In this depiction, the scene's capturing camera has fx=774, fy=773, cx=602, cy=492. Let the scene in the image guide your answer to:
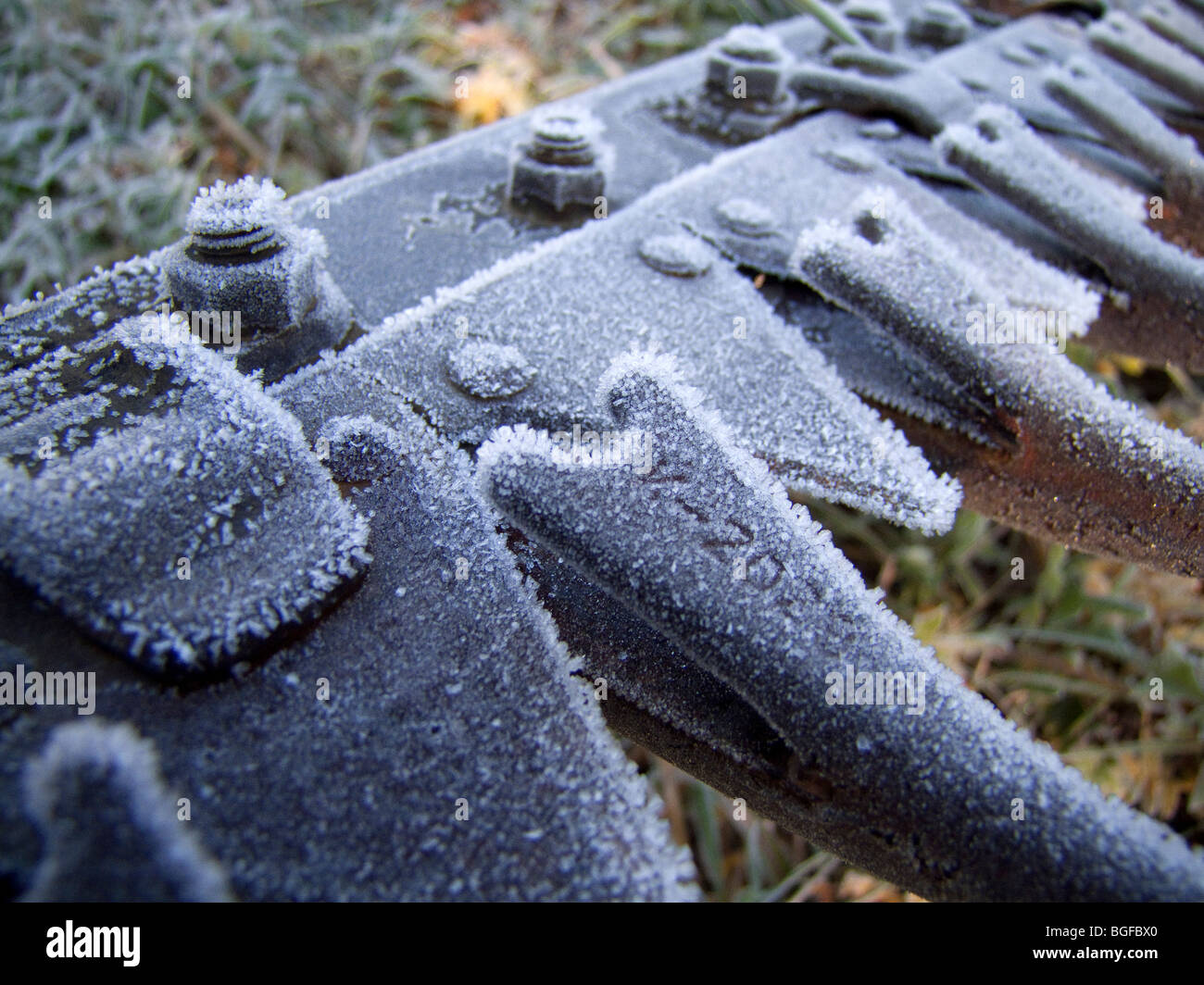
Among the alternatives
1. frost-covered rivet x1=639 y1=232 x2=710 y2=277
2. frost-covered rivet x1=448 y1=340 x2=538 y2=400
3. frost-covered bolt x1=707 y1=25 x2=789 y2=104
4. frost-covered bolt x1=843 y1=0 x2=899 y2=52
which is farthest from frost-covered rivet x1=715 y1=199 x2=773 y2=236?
frost-covered bolt x1=843 y1=0 x2=899 y2=52

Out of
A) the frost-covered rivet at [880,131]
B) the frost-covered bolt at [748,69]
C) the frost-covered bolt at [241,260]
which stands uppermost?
the frost-covered bolt at [748,69]

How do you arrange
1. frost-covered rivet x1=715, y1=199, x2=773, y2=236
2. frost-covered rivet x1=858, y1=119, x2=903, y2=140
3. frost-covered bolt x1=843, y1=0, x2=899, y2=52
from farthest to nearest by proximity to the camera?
frost-covered bolt x1=843, y1=0, x2=899, y2=52, frost-covered rivet x1=858, y1=119, x2=903, y2=140, frost-covered rivet x1=715, y1=199, x2=773, y2=236

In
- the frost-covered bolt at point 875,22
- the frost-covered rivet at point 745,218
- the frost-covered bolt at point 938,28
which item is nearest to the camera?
the frost-covered rivet at point 745,218

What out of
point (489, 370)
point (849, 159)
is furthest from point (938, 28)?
point (489, 370)

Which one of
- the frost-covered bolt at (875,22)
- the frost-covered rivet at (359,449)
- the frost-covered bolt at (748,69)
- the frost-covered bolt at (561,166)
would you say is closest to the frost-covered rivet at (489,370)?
the frost-covered rivet at (359,449)

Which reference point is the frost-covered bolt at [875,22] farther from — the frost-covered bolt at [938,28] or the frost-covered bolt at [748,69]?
the frost-covered bolt at [748,69]

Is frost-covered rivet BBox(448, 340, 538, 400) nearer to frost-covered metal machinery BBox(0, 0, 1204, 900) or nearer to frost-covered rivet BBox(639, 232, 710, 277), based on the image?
frost-covered metal machinery BBox(0, 0, 1204, 900)
